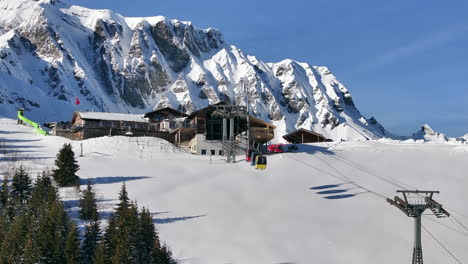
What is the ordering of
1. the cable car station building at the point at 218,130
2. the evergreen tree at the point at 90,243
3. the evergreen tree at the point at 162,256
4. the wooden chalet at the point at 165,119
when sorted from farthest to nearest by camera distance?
the wooden chalet at the point at 165,119, the cable car station building at the point at 218,130, the evergreen tree at the point at 162,256, the evergreen tree at the point at 90,243

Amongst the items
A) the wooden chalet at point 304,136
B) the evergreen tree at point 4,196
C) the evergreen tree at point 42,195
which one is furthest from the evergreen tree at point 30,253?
the wooden chalet at point 304,136

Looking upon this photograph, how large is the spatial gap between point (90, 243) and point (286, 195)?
72.4 feet

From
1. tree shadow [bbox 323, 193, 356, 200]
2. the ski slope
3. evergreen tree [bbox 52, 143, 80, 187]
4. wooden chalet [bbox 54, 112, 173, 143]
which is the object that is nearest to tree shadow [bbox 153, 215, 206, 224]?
the ski slope

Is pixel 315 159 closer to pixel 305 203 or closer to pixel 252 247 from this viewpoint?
pixel 305 203

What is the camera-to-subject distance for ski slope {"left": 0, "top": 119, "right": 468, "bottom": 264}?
41656mm

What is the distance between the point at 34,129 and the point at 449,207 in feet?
207

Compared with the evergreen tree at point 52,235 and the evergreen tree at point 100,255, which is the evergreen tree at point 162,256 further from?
the evergreen tree at point 52,235

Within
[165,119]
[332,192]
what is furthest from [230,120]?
[165,119]

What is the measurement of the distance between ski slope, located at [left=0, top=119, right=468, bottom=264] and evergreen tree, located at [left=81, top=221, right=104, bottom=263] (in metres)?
5.24

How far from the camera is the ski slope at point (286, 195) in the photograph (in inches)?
1640

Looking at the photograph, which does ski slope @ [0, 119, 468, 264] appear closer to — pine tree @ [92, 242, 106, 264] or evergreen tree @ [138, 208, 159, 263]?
evergreen tree @ [138, 208, 159, 263]

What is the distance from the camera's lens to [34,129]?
94.5 metres

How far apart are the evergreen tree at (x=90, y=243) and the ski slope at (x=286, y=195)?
17.2 feet

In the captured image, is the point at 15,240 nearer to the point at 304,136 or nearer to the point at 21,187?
the point at 21,187
